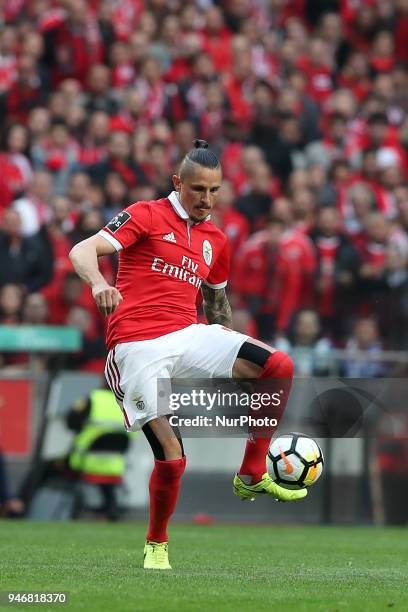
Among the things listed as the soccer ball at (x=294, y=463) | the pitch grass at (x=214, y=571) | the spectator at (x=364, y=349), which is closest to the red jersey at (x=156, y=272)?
the soccer ball at (x=294, y=463)

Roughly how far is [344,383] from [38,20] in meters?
7.70

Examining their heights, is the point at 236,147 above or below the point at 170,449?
above

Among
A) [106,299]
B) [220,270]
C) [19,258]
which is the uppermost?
[19,258]

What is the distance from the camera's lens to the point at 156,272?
7.98m

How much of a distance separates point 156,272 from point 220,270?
665 mm

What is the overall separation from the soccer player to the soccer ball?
77 millimetres

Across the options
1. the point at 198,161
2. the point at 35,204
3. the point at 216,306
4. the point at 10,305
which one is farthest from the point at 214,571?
the point at 35,204

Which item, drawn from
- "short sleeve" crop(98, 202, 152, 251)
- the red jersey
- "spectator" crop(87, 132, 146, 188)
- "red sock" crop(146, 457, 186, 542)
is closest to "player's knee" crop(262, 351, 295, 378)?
the red jersey

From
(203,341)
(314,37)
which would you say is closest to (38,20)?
(314,37)

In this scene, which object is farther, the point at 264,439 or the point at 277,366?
the point at 264,439

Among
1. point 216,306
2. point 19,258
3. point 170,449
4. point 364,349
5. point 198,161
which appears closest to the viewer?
point 170,449

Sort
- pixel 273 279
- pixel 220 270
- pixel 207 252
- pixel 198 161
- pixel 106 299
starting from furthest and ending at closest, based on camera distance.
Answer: pixel 273 279, pixel 220 270, pixel 207 252, pixel 198 161, pixel 106 299

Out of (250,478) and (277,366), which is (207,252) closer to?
(277,366)

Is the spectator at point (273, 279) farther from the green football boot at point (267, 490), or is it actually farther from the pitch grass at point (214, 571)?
the green football boot at point (267, 490)
